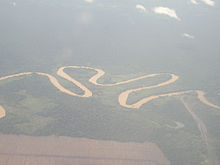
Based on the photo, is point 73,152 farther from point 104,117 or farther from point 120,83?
point 120,83

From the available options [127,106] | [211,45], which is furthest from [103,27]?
[127,106]

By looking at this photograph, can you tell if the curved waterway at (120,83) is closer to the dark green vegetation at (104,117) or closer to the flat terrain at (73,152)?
the dark green vegetation at (104,117)

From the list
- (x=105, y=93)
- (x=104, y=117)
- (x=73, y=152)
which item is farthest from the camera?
(x=105, y=93)

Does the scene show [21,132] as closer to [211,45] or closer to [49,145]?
[49,145]

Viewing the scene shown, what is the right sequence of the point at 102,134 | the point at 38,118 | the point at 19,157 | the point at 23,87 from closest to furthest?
1. the point at 19,157
2. the point at 102,134
3. the point at 38,118
4. the point at 23,87

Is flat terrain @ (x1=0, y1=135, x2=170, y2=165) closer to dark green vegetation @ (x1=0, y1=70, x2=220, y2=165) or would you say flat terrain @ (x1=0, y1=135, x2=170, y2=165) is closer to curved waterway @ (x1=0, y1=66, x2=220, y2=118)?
dark green vegetation @ (x1=0, y1=70, x2=220, y2=165)

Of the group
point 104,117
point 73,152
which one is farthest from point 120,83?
point 73,152

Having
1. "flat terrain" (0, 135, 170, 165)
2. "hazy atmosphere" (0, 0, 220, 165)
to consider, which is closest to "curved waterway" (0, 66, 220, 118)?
"hazy atmosphere" (0, 0, 220, 165)
